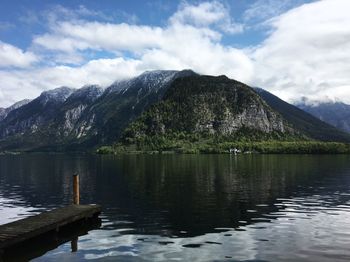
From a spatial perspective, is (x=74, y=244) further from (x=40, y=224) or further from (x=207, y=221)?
(x=207, y=221)

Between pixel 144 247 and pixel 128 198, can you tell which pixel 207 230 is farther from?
pixel 128 198

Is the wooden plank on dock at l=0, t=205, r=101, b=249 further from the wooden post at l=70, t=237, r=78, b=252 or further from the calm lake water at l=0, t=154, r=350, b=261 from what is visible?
the calm lake water at l=0, t=154, r=350, b=261

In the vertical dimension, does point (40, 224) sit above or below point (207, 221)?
above

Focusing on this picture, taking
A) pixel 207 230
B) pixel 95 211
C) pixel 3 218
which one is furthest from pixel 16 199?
pixel 207 230

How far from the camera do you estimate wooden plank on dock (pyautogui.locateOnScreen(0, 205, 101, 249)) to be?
43.4 m

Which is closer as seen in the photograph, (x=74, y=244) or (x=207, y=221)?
(x=74, y=244)

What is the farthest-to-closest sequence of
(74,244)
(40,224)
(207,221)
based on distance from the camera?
(207,221)
(40,224)
(74,244)

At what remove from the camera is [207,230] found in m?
52.4

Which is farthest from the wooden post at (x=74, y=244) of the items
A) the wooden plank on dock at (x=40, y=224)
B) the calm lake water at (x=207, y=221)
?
the wooden plank on dock at (x=40, y=224)

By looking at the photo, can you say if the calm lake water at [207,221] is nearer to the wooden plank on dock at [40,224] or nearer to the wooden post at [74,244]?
the wooden post at [74,244]

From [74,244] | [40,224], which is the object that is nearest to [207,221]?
[74,244]

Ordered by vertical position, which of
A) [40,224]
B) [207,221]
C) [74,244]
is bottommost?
[74,244]

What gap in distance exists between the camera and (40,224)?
1950 inches

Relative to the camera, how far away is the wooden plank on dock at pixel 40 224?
1708 inches
